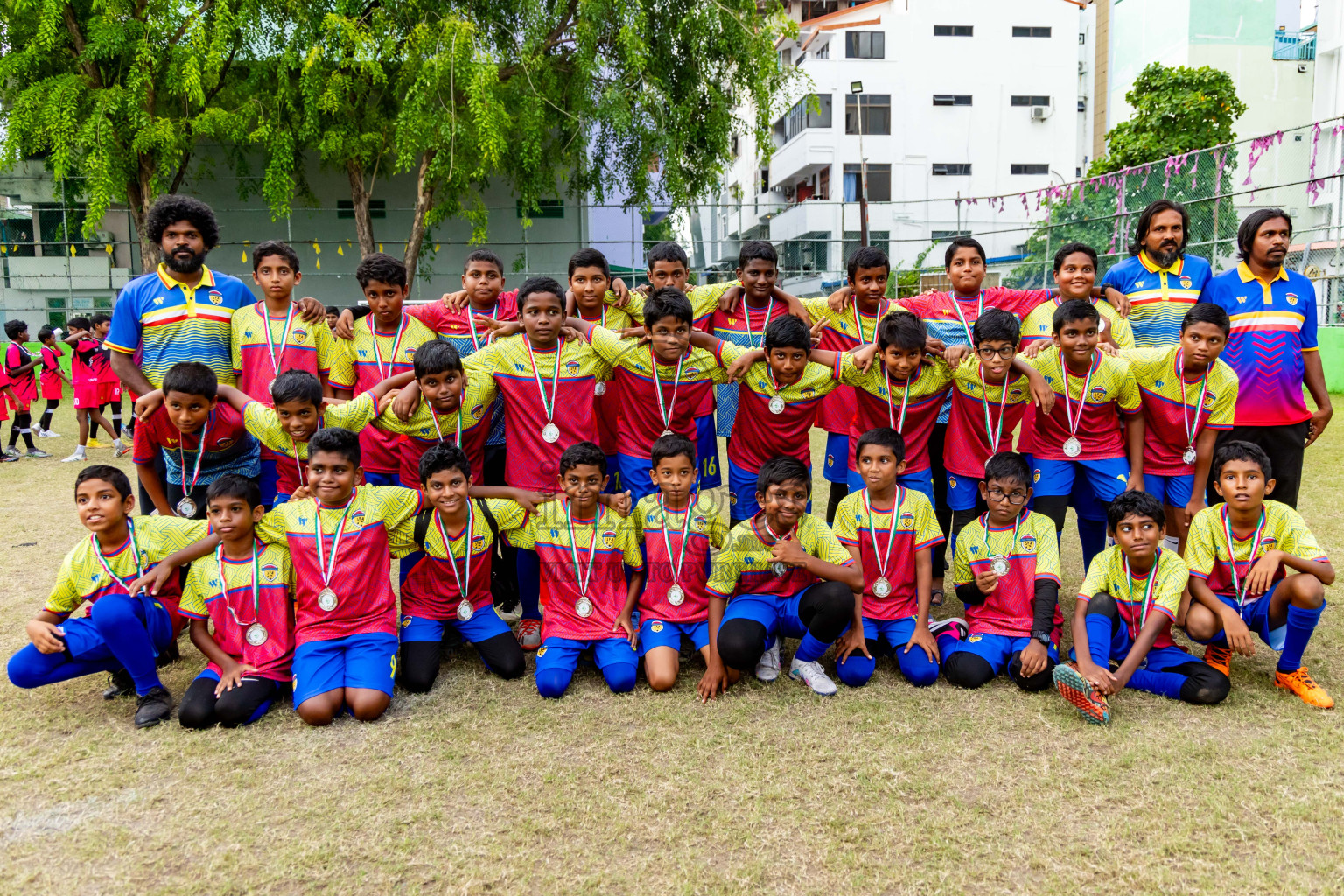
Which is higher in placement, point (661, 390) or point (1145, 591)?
point (661, 390)

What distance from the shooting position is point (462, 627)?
12.8 ft

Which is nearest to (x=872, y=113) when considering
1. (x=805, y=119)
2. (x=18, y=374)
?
(x=805, y=119)

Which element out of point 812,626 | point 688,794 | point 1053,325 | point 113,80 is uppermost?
point 113,80

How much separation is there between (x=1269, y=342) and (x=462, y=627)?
162 inches

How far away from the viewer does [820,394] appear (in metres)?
4.20

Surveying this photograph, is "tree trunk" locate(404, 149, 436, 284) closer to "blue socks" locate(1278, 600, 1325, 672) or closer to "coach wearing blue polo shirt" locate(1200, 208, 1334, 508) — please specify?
"coach wearing blue polo shirt" locate(1200, 208, 1334, 508)

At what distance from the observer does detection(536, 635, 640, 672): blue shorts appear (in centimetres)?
363

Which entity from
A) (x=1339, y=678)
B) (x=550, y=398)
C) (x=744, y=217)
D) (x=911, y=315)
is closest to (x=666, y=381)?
(x=550, y=398)

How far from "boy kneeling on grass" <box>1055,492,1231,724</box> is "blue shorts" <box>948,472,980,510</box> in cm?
75

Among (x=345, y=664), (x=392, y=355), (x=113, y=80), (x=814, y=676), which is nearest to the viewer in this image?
(x=345, y=664)

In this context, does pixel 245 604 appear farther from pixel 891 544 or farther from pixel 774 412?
pixel 891 544

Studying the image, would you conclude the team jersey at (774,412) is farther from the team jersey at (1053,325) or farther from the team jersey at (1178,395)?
the team jersey at (1178,395)

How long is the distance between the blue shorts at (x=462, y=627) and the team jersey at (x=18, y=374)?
32.2ft

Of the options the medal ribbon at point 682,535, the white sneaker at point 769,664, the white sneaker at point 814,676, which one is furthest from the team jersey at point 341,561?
the white sneaker at point 814,676
